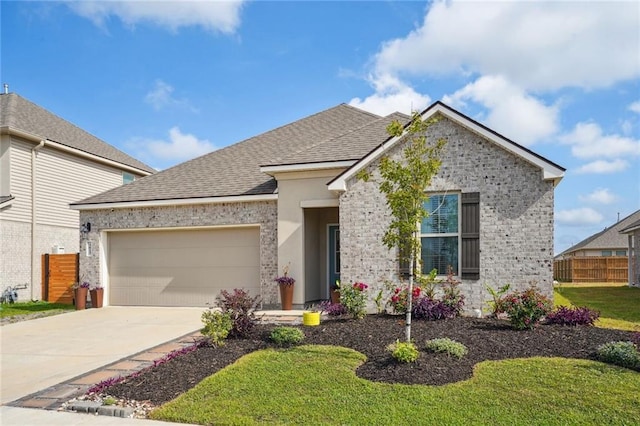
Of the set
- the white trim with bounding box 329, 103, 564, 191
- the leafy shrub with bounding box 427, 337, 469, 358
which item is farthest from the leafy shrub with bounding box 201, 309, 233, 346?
the white trim with bounding box 329, 103, 564, 191

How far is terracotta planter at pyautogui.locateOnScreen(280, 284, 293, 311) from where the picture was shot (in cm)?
1259

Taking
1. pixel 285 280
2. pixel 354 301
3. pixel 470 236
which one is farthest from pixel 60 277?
pixel 470 236

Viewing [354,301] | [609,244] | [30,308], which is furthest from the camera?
[609,244]

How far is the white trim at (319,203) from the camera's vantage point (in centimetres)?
1264

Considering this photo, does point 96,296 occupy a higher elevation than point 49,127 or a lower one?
lower

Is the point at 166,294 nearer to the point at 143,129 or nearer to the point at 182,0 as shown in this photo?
the point at 143,129

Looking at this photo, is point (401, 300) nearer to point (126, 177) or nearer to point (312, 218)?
point (312, 218)

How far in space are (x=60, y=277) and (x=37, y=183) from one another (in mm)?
3886

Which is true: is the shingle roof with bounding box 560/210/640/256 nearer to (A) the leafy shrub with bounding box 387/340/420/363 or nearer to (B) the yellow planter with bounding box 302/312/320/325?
(B) the yellow planter with bounding box 302/312/320/325

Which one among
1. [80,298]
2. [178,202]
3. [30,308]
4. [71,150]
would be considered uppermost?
[71,150]

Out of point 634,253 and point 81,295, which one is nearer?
point 81,295

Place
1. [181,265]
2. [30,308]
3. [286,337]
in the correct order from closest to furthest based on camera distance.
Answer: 1. [286,337]
2. [181,265]
3. [30,308]

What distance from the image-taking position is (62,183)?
754 inches

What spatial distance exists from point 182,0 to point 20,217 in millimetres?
11086
